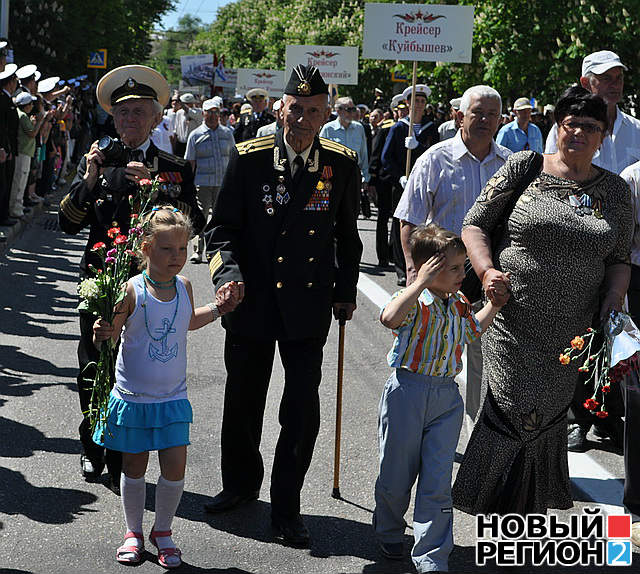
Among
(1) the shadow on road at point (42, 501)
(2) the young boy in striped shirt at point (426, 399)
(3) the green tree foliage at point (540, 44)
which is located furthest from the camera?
(3) the green tree foliage at point (540, 44)

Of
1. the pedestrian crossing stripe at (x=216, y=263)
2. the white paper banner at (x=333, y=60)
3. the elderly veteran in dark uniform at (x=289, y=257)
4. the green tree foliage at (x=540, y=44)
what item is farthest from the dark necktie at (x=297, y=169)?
the white paper banner at (x=333, y=60)

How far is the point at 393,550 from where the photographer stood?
198 inches

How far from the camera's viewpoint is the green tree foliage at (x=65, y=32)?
33906 millimetres

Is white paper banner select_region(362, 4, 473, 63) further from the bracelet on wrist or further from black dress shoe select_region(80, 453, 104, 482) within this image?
the bracelet on wrist

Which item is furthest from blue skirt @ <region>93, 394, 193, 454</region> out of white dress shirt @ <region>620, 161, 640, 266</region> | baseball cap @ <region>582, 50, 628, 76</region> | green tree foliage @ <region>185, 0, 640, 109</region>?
green tree foliage @ <region>185, 0, 640, 109</region>

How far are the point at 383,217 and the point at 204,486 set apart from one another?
8.35 m

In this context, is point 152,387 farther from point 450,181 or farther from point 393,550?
point 450,181

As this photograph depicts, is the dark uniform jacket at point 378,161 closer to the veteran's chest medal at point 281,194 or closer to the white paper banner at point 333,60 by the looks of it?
the veteran's chest medal at point 281,194

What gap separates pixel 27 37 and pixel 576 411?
29.8 meters

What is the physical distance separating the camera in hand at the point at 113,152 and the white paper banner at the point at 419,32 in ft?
28.0

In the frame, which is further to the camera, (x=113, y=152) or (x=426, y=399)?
(x=113, y=152)

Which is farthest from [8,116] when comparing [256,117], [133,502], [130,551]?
[130,551]

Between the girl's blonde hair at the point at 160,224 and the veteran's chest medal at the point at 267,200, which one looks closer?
A: the girl's blonde hair at the point at 160,224

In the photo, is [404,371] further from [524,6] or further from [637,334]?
[524,6]
